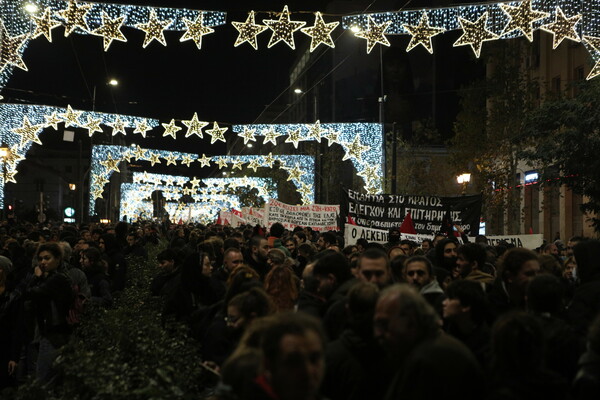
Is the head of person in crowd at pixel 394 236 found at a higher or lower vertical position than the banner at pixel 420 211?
lower

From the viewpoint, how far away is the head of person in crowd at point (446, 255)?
31.7ft

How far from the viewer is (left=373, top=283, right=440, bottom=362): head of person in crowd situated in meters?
4.03

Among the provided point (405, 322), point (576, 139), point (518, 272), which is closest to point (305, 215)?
point (576, 139)

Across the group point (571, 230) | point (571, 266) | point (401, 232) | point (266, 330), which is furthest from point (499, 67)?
point (266, 330)

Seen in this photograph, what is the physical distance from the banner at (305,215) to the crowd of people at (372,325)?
44.3 feet

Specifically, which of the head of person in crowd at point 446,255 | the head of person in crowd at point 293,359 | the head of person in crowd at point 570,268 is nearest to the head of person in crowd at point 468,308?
the head of person in crowd at point 293,359

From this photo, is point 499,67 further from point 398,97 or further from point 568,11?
point 398,97

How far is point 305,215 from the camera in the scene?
24.1 meters

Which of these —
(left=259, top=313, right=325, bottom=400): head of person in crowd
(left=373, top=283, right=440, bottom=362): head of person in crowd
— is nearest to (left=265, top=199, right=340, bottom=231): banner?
(left=373, top=283, right=440, bottom=362): head of person in crowd

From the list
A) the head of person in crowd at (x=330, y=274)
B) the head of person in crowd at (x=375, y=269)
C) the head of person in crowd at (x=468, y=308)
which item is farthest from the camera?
the head of person in crowd at (x=330, y=274)

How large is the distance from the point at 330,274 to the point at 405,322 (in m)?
2.64

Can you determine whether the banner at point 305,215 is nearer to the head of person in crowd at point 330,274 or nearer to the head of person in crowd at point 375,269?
the head of person in crowd at point 330,274

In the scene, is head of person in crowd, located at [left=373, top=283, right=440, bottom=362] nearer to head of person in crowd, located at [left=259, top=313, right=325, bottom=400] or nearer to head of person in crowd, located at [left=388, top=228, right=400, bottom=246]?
head of person in crowd, located at [left=259, top=313, right=325, bottom=400]

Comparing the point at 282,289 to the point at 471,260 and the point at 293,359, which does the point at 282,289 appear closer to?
the point at 471,260
